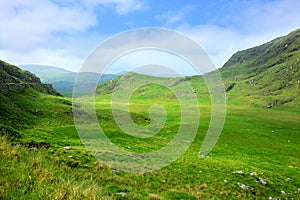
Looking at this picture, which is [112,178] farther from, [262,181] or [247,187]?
[262,181]

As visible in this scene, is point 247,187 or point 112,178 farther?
point 247,187

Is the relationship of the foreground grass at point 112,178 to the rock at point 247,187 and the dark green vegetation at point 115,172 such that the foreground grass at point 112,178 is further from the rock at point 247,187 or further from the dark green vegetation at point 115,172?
the rock at point 247,187

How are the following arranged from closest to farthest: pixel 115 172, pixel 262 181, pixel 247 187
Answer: pixel 115 172 < pixel 247 187 < pixel 262 181

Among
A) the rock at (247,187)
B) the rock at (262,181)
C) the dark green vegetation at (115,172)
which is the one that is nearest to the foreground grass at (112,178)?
the dark green vegetation at (115,172)

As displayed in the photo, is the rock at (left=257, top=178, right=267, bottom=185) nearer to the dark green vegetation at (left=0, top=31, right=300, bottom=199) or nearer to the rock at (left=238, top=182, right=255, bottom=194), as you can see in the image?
the dark green vegetation at (left=0, top=31, right=300, bottom=199)

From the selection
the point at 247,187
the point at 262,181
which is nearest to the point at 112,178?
the point at 247,187

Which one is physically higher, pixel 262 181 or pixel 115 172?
pixel 115 172

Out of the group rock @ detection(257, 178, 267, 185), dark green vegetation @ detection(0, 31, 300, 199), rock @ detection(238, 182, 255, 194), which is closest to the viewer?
dark green vegetation @ detection(0, 31, 300, 199)

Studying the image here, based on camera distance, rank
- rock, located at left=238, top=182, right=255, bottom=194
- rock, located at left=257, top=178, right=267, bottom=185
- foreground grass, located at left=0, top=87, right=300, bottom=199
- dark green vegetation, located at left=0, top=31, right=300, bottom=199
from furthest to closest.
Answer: rock, located at left=257, top=178, right=267, bottom=185
rock, located at left=238, top=182, right=255, bottom=194
dark green vegetation, located at left=0, top=31, right=300, bottom=199
foreground grass, located at left=0, top=87, right=300, bottom=199

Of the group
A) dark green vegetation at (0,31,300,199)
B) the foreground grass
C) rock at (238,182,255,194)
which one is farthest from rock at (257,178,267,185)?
rock at (238,182,255,194)

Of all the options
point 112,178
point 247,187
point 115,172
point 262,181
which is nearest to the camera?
point 112,178

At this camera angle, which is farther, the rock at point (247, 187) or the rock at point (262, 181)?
the rock at point (262, 181)

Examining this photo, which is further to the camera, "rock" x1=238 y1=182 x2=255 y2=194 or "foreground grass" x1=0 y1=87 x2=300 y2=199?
"rock" x1=238 y1=182 x2=255 y2=194

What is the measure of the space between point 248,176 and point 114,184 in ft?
42.8
